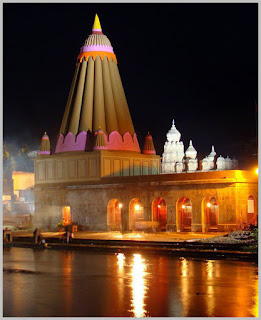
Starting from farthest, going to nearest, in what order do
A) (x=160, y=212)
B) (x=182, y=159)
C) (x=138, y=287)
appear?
1. (x=182, y=159)
2. (x=160, y=212)
3. (x=138, y=287)

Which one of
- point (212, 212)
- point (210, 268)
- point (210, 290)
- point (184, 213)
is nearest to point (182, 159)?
point (212, 212)

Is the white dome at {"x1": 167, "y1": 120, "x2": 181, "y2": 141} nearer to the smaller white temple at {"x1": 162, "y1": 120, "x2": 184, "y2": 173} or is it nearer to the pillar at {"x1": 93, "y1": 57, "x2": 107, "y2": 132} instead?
the smaller white temple at {"x1": 162, "y1": 120, "x2": 184, "y2": 173}

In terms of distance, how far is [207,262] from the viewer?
1830cm

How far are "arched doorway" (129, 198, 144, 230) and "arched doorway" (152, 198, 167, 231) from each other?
80 centimetres

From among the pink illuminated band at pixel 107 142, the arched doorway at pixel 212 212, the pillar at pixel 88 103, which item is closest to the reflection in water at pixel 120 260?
the arched doorway at pixel 212 212

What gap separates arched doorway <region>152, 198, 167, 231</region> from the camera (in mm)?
31617

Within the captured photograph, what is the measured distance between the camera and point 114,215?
32469 millimetres

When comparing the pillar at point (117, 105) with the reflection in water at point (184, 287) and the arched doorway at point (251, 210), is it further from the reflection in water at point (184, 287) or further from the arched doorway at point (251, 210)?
the reflection in water at point (184, 287)

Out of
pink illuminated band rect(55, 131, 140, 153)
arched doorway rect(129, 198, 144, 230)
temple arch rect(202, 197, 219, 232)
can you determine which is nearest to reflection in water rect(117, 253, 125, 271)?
temple arch rect(202, 197, 219, 232)

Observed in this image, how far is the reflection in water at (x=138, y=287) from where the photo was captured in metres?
10.6

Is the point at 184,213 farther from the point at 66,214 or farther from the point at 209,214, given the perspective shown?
the point at 66,214

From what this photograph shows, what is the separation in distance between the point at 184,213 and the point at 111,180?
4.34 metres

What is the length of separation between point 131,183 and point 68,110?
734cm

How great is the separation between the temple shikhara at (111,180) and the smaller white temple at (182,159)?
1675 centimetres
